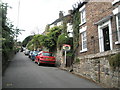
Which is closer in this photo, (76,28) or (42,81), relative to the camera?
(42,81)

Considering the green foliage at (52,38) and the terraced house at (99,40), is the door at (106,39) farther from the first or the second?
the green foliage at (52,38)

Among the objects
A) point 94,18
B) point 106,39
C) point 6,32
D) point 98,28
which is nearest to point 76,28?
point 94,18

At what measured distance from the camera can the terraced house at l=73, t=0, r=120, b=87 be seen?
8188mm

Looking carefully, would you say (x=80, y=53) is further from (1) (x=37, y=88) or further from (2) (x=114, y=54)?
(1) (x=37, y=88)

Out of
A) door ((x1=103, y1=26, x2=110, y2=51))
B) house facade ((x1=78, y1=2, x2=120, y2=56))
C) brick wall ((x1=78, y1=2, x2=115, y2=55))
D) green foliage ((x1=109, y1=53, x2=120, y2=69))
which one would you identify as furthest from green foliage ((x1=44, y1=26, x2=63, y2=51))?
green foliage ((x1=109, y1=53, x2=120, y2=69))

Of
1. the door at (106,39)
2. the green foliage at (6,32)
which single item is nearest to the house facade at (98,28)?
the door at (106,39)

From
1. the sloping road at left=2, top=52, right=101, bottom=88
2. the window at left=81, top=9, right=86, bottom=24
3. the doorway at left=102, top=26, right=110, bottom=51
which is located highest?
the window at left=81, top=9, right=86, bottom=24

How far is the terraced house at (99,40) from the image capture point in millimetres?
8188

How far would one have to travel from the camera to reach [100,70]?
872 cm

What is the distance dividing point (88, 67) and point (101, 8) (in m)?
5.37

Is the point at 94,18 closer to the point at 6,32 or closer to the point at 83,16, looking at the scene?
the point at 83,16

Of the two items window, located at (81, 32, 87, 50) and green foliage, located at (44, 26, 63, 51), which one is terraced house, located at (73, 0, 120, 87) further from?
green foliage, located at (44, 26, 63, 51)

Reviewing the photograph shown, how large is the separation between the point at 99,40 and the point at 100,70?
146 inches

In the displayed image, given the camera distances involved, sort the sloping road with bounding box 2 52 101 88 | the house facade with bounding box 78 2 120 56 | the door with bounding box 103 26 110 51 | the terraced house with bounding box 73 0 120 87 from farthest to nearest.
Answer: the door with bounding box 103 26 110 51 < the house facade with bounding box 78 2 120 56 < the terraced house with bounding box 73 0 120 87 < the sloping road with bounding box 2 52 101 88
